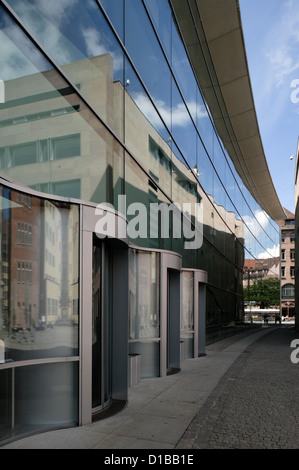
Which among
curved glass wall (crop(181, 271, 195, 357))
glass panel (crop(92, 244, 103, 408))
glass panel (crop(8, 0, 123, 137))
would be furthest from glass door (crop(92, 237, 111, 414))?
curved glass wall (crop(181, 271, 195, 357))

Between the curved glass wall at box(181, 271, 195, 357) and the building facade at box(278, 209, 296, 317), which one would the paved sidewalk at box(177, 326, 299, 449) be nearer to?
the curved glass wall at box(181, 271, 195, 357)

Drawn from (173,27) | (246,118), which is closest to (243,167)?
(246,118)

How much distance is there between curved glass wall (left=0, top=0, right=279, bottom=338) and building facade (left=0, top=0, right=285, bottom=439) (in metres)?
0.04

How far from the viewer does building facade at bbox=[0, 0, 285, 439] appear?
6.07m

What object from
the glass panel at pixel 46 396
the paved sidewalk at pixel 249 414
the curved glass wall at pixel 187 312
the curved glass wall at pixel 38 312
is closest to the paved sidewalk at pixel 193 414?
the paved sidewalk at pixel 249 414

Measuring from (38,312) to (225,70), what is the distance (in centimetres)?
1963

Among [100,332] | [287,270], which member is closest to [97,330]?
[100,332]

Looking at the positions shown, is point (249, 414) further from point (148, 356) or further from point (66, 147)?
point (66, 147)

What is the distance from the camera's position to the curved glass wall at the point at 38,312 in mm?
5691

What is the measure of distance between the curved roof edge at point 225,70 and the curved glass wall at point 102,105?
55.7 inches

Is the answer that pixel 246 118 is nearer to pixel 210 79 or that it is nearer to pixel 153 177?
pixel 210 79

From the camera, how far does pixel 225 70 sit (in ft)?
72.0

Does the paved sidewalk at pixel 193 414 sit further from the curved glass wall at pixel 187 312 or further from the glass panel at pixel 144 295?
the curved glass wall at pixel 187 312

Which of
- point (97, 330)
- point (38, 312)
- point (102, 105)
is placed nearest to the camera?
point (38, 312)
